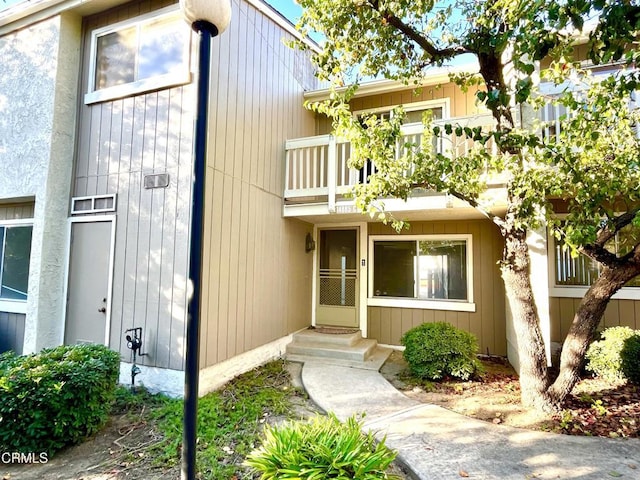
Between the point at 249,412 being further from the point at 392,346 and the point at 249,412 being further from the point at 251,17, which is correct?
the point at 251,17

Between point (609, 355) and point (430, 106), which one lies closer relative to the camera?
point (609, 355)

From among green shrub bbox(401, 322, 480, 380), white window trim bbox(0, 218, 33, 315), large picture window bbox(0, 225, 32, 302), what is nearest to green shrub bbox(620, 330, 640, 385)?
green shrub bbox(401, 322, 480, 380)

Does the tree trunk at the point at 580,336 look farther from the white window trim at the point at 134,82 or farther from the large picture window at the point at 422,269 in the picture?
the white window trim at the point at 134,82

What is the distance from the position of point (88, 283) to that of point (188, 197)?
6.87ft

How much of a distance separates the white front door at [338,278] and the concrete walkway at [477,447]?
3.10 metres

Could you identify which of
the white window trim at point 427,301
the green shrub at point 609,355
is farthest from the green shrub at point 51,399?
the green shrub at point 609,355

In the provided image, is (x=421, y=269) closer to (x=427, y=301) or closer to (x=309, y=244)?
(x=427, y=301)

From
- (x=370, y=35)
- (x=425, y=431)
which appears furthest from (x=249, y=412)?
(x=370, y=35)

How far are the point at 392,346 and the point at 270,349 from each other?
2600 millimetres

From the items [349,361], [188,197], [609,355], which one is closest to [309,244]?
[349,361]

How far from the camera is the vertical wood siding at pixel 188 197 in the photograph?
14.9 feet

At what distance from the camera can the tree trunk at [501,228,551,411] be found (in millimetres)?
4078

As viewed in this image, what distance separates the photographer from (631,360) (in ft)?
15.2

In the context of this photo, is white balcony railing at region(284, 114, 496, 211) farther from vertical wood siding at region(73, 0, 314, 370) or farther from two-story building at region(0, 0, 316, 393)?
two-story building at region(0, 0, 316, 393)
